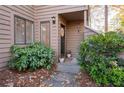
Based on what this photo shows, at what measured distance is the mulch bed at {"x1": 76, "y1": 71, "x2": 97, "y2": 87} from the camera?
14.0 ft

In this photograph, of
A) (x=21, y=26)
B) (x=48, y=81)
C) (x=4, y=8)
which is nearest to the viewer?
(x=48, y=81)

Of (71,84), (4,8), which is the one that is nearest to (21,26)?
(4,8)

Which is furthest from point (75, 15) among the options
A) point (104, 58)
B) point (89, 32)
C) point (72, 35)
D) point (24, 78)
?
point (24, 78)

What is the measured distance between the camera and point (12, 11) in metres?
5.77

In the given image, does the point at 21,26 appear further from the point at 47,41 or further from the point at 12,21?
the point at 47,41

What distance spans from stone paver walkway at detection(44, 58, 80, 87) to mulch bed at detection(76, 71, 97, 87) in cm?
15

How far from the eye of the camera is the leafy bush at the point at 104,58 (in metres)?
3.99

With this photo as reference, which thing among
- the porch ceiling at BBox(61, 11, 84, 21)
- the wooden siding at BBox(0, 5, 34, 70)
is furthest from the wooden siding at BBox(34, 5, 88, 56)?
the wooden siding at BBox(0, 5, 34, 70)

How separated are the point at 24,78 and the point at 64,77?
50.1 inches

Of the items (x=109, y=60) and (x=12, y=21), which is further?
(x=12, y=21)

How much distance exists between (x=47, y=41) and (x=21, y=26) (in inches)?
54.9

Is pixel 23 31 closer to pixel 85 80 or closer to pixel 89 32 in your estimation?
pixel 89 32

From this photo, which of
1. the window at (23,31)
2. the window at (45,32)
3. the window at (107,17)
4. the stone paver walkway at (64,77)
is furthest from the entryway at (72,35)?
the window at (107,17)

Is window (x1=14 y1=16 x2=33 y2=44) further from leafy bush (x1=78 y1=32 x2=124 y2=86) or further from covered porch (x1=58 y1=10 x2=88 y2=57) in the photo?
leafy bush (x1=78 y1=32 x2=124 y2=86)
